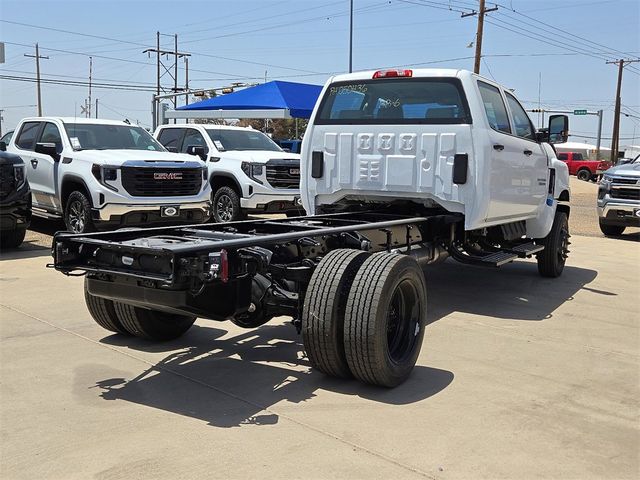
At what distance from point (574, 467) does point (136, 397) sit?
254 cm

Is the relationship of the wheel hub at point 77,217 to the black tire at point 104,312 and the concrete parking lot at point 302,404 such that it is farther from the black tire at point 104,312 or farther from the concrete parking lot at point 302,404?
the black tire at point 104,312

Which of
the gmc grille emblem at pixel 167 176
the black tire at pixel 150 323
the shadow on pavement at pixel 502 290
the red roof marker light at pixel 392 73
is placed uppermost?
the red roof marker light at pixel 392 73

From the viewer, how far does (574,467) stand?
326 cm

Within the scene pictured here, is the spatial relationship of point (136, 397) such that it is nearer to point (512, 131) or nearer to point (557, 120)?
point (512, 131)

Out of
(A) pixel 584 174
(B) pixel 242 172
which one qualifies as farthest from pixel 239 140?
(A) pixel 584 174

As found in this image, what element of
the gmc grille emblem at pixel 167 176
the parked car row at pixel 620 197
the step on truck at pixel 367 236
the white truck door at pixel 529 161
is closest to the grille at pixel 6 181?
the gmc grille emblem at pixel 167 176

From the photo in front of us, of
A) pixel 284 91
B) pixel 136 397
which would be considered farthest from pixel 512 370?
pixel 284 91

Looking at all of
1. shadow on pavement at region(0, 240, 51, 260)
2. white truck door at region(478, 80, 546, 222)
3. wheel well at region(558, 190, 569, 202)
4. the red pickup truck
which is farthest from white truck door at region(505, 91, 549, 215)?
the red pickup truck

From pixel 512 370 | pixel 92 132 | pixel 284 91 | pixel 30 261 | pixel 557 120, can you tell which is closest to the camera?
pixel 512 370

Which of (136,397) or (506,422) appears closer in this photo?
(506,422)

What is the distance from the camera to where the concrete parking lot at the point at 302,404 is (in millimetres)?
3221

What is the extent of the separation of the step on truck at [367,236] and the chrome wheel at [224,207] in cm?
572

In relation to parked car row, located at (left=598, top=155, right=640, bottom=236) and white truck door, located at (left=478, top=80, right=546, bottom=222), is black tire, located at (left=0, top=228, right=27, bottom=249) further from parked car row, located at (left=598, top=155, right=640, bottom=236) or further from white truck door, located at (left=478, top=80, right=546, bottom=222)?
parked car row, located at (left=598, top=155, right=640, bottom=236)

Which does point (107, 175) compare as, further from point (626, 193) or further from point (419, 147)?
point (626, 193)
